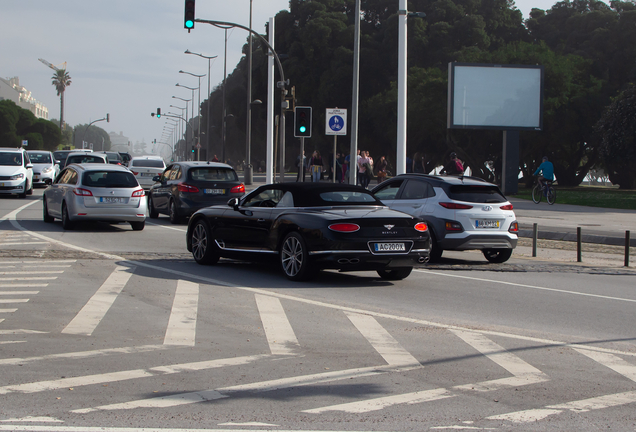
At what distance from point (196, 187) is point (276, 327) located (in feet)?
43.7

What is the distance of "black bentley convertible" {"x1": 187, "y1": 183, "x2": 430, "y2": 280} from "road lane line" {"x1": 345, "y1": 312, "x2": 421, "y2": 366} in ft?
6.84

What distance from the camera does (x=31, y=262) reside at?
12.1m

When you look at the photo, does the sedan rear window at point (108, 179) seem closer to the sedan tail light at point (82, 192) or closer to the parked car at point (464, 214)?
the sedan tail light at point (82, 192)

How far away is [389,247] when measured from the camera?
1060cm

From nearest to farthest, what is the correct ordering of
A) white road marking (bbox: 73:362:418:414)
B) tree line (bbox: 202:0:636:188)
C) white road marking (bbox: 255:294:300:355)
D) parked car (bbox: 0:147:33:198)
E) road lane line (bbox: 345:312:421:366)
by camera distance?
white road marking (bbox: 73:362:418:414)
road lane line (bbox: 345:312:421:366)
white road marking (bbox: 255:294:300:355)
parked car (bbox: 0:147:33:198)
tree line (bbox: 202:0:636:188)

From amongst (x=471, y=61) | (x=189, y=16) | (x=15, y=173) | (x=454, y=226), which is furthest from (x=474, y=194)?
(x=471, y=61)

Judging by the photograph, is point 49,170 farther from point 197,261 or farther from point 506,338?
point 506,338

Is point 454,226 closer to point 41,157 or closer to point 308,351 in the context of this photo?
point 308,351

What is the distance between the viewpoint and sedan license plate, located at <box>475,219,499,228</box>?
13.2 meters

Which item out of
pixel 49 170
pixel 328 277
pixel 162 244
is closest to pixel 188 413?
pixel 328 277

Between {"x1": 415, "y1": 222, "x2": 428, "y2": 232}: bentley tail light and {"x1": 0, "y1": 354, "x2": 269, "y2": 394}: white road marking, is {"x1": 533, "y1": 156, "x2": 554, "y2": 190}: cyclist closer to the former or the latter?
{"x1": 415, "y1": 222, "x2": 428, "y2": 232}: bentley tail light

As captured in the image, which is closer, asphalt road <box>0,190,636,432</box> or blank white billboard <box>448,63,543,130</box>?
asphalt road <box>0,190,636,432</box>

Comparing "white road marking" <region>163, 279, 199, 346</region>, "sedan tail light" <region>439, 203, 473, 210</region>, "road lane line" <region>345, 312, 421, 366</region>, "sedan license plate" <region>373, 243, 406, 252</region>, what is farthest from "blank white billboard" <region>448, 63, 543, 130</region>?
"road lane line" <region>345, 312, 421, 366</region>

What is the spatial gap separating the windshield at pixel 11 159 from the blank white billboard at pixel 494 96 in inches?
727
